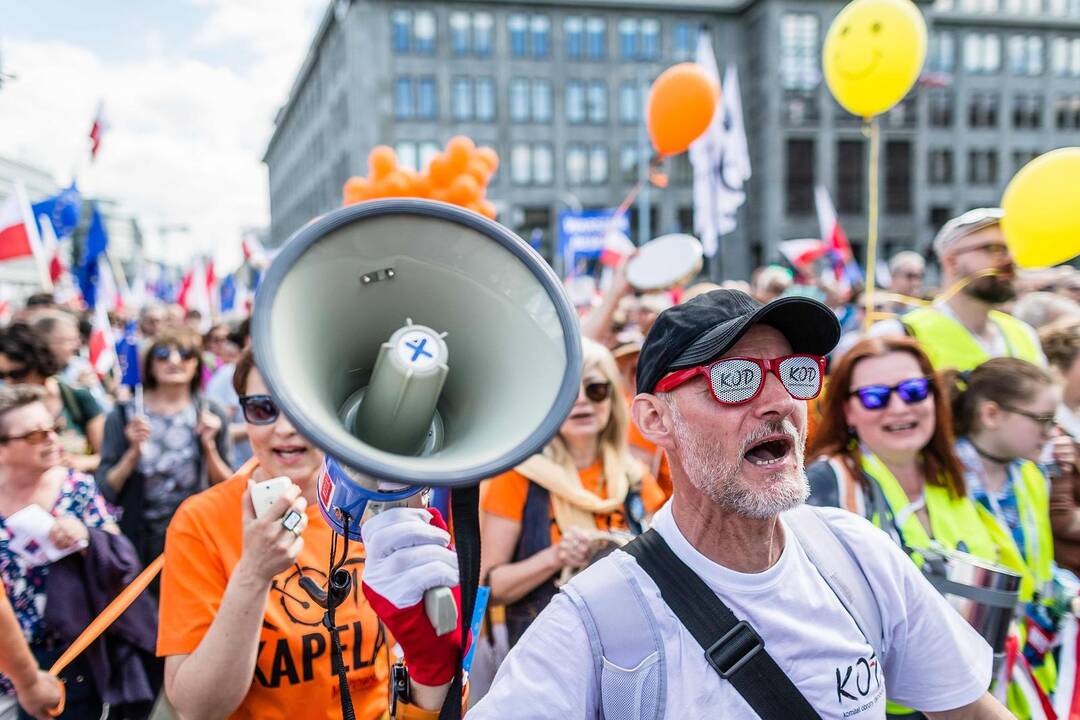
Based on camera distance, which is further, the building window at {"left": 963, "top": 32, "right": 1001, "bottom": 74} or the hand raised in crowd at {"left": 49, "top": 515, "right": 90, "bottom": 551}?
the building window at {"left": 963, "top": 32, "right": 1001, "bottom": 74}

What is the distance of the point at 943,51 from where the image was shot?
3975 cm

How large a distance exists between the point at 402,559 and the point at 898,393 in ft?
5.97

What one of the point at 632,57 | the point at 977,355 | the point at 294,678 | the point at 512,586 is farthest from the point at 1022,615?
the point at 632,57

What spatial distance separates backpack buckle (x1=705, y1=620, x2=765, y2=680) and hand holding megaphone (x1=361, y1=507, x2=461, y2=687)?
44 cm

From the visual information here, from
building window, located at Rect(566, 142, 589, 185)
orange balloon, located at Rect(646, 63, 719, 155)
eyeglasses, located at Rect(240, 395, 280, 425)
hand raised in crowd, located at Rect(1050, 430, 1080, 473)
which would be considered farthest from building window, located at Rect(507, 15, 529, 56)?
eyeglasses, located at Rect(240, 395, 280, 425)

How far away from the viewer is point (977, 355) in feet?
11.5

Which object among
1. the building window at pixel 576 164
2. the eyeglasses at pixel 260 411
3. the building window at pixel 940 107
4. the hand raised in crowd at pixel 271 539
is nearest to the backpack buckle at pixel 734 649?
the hand raised in crowd at pixel 271 539

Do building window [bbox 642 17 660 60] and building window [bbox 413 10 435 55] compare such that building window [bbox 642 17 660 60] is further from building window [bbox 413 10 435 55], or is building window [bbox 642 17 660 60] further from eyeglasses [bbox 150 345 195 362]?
eyeglasses [bbox 150 345 195 362]

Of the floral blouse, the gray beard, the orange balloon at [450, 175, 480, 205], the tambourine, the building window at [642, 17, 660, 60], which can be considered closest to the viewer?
the gray beard

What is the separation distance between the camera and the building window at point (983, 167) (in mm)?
39375

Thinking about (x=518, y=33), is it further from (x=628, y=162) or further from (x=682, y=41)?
(x=682, y=41)

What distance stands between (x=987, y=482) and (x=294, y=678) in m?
2.38

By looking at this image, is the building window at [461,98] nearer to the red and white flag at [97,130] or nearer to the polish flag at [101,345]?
the red and white flag at [97,130]

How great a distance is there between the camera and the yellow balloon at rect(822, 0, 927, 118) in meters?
4.13
